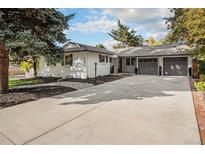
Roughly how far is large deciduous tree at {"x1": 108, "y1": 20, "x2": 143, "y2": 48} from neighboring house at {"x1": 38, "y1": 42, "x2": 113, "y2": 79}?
68.1 ft

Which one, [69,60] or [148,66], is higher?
[69,60]

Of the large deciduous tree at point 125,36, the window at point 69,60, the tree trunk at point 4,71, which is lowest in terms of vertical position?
the tree trunk at point 4,71

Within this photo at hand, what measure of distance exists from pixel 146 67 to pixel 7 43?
16.8m

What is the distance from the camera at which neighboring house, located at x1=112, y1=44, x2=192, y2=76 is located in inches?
693

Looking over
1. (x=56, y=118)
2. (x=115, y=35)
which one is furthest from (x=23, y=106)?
(x=115, y=35)

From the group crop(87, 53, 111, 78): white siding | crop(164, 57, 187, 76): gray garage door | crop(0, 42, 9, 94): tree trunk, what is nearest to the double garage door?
crop(164, 57, 187, 76): gray garage door

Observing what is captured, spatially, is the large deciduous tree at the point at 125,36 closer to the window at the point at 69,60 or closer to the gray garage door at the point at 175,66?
the gray garage door at the point at 175,66

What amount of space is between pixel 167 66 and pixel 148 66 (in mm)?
2325

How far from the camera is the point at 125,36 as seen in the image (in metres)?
36.5

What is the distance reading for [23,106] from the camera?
228 inches

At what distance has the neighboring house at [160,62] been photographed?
17.6 m

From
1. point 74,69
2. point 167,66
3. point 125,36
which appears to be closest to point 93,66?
point 74,69

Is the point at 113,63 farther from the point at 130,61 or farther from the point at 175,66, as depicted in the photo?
the point at 175,66

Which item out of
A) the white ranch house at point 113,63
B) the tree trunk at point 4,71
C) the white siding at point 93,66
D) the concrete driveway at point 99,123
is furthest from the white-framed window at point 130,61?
the tree trunk at point 4,71
